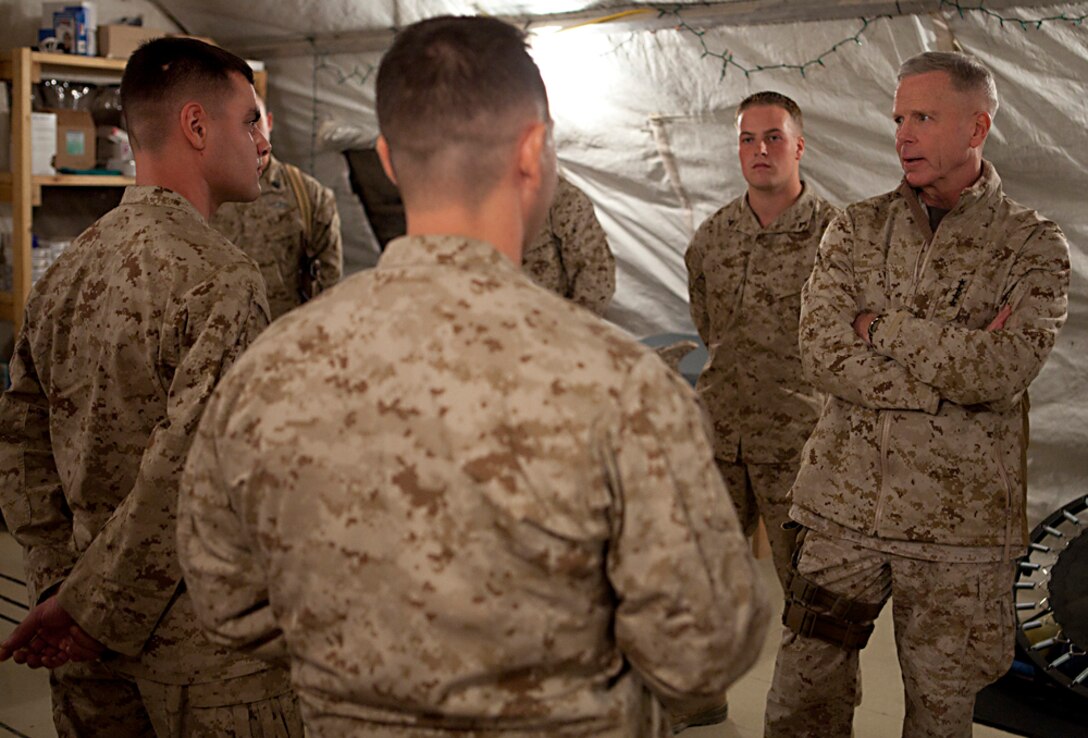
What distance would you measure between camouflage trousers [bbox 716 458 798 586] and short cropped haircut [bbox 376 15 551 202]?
2.33m

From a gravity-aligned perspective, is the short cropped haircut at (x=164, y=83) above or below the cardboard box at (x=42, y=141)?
above

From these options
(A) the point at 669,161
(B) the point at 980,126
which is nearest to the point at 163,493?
(B) the point at 980,126

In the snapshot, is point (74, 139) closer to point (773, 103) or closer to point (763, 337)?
point (773, 103)

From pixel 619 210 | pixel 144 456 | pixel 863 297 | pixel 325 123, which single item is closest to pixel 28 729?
pixel 144 456

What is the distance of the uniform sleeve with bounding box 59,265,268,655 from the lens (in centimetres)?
173

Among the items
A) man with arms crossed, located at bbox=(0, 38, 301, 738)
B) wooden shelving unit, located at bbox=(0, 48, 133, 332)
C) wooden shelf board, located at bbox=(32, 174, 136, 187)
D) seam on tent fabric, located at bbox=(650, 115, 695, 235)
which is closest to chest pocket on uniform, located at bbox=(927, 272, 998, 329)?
man with arms crossed, located at bbox=(0, 38, 301, 738)

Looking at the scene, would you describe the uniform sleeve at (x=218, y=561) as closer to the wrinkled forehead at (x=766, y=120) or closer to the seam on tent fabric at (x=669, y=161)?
the wrinkled forehead at (x=766, y=120)

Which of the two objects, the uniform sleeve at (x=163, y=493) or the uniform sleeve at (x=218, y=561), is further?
the uniform sleeve at (x=163, y=493)

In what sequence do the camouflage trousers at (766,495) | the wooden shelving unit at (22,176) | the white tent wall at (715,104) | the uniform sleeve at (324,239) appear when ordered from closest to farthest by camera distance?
the camouflage trousers at (766,495), the white tent wall at (715,104), the uniform sleeve at (324,239), the wooden shelving unit at (22,176)

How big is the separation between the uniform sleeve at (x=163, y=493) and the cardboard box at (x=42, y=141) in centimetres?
375

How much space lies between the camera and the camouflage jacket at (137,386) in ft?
5.75

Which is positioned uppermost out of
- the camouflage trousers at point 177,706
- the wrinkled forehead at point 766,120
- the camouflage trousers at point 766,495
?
the wrinkled forehead at point 766,120

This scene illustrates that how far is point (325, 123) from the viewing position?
18.8ft

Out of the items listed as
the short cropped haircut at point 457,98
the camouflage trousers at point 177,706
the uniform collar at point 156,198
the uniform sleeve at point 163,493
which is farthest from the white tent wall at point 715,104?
the camouflage trousers at point 177,706
